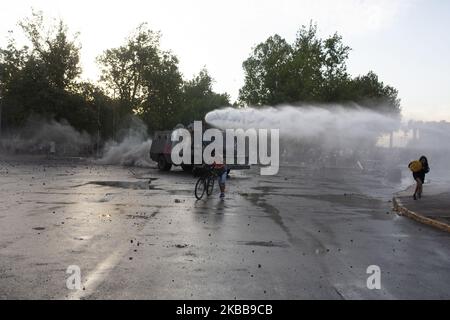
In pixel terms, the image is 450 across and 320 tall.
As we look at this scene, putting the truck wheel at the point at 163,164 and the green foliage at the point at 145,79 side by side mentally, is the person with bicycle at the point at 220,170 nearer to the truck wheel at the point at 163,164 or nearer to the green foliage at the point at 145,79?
the truck wheel at the point at 163,164

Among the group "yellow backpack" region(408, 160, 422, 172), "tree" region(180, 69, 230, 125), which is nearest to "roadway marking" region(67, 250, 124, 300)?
"yellow backpack" region(408, 160, 422, 172)

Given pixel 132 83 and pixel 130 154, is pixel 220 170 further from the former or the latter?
pixel 132 83

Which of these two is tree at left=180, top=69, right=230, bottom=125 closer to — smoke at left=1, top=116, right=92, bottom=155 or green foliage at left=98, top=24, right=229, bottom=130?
green foliage at left=98, top=24, right=229, bottom=130

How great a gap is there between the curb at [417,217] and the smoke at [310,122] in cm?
1716

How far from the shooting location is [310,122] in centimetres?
4628

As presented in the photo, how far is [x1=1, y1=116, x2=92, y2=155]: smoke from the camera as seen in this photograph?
59.4 metres

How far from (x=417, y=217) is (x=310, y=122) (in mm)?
33386

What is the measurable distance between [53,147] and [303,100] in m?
28.4

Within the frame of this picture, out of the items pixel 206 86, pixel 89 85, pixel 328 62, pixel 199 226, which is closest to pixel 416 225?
pixel 199 226

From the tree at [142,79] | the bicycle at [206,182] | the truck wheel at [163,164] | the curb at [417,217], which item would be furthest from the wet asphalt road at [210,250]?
the tree at [142,79]

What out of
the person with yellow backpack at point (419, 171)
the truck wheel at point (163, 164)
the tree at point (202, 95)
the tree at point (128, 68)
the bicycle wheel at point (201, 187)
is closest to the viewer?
the bicycle wheel at point (201, 187)

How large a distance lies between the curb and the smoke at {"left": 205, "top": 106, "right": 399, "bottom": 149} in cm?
1716

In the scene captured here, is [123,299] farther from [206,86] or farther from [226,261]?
[206,86]

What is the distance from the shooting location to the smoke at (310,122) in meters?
35.7
